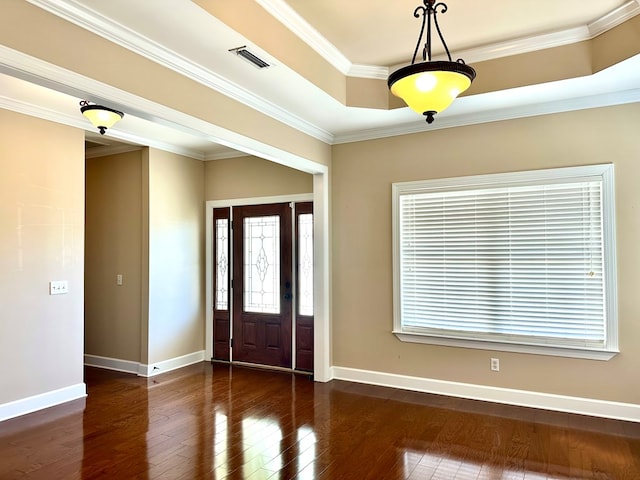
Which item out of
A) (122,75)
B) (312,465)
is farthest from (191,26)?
(312,465)

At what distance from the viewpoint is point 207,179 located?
252 inches

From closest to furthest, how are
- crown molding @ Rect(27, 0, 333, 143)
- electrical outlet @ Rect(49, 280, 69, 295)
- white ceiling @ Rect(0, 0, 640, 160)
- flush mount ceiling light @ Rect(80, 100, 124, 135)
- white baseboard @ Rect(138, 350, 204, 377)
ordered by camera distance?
crown molding @ Rect(27, 0, 333, 143) < white ceiling @ Rect(0, 0, 640, 160) < flush mount ceiling light @ Rect(80, 100, 124, 135) < electrical outlet @ Rect(49, 280, 69, 295) < white baseboard @ Rect(138, 350, 204, 377)

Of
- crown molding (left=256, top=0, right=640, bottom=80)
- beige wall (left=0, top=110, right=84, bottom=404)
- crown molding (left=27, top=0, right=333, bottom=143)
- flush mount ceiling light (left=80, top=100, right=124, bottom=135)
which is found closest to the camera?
crown molding (left=27, top=0, right=333, bottom=143)

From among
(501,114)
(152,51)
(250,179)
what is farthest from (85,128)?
(501,114)

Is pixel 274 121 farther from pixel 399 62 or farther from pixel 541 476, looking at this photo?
pixel 541 476

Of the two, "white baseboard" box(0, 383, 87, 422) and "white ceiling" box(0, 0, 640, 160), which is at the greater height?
"white ceiling" box(0, 0, 640, 160)

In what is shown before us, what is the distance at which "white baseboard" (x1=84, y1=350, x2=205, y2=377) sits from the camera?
17.8 ft

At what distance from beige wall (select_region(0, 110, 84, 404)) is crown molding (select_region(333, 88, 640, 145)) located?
2974 mm

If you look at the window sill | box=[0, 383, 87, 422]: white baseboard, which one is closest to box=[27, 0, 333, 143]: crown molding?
the window sill

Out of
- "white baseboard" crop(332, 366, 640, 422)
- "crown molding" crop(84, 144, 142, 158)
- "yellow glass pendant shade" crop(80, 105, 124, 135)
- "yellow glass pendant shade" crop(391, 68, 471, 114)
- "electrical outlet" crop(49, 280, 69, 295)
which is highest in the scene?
"crown molding" crop(84, 144, 142, 158)

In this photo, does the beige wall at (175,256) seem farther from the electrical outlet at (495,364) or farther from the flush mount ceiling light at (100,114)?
the electrical outlet at (495,364)

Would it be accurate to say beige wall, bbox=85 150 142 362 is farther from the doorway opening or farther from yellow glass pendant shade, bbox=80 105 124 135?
yellow glass pendant shade, bbox=80 105 124 135

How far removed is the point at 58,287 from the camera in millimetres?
4449

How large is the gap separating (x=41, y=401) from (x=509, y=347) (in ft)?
14.9
